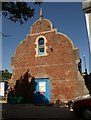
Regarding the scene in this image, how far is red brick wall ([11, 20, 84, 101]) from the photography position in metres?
21.4

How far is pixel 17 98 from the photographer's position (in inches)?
914

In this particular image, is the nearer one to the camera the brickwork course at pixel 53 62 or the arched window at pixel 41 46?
the brickwork course at pixel 53 62

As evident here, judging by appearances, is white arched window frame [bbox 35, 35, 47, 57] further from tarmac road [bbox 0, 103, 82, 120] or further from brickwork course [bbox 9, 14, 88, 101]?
tarmac road [bbox 0, 103, 82, 120]

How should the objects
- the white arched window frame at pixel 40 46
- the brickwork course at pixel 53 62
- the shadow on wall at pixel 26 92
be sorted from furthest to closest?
the white arched window frame at pixel 40 46 < the shadow on wall at pixel 26 92 < the brickwork course at pixel 53 62

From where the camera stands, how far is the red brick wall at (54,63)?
21422 millimetres

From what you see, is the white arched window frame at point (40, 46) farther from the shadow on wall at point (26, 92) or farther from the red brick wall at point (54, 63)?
the shadow on wall at point (26, 92)

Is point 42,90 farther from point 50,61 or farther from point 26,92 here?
point 50,61

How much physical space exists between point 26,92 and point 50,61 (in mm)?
3844

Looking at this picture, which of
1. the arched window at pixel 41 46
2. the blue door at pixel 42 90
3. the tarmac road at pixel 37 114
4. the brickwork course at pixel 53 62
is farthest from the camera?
the arched window at pixel 41 46

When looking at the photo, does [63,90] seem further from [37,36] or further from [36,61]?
[37,36]

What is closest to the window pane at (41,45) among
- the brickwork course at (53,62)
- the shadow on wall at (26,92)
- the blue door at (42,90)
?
the brickwork course at (53,62)

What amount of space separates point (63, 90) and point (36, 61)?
3.98 metres

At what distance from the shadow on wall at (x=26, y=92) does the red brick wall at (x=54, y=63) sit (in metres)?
0.58

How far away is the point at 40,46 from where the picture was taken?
23641mm
